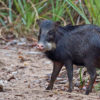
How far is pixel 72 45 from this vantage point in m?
4.35

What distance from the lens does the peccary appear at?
13.9 ft

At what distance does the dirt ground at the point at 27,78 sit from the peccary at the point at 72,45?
0.38 m

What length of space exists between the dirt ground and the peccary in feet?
1.25

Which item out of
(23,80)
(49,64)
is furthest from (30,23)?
(23,80)

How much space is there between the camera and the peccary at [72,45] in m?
4.24

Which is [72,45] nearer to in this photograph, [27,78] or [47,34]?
[47,34]

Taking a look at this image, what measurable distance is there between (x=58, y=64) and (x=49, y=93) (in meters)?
0.60

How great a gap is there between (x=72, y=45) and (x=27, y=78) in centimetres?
145

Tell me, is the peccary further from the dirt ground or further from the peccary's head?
the dirt ground

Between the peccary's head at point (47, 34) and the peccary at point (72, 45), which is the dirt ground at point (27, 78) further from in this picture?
the peccary's head at point (47, 34)

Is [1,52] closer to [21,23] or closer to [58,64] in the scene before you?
[21,23]

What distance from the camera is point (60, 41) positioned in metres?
4.39

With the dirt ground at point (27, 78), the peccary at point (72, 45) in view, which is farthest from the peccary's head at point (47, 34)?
the dirt ground at point (27, 78)

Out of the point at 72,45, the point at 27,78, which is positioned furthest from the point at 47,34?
the point at 27,78
